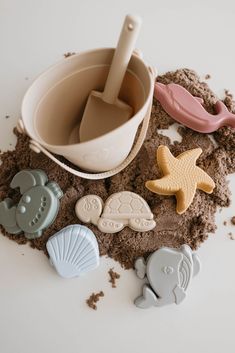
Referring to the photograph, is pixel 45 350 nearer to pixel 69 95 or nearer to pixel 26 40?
pixel 69 95

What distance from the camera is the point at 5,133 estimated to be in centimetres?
81

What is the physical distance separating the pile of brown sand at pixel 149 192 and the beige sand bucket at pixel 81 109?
0.03m

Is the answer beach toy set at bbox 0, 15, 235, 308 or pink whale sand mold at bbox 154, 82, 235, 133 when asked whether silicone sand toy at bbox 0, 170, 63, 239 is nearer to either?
beach toy set at bbox 0, 15, 235, 308

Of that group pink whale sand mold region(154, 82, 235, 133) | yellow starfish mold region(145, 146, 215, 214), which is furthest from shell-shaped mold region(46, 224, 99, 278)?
pink whale sand mold region(154, 82, 235, 133)

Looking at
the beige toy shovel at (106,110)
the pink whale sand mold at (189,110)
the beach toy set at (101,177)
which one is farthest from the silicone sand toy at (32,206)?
the pink whale sand mold at (189,110)

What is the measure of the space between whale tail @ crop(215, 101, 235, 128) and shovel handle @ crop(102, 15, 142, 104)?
19 centimetres

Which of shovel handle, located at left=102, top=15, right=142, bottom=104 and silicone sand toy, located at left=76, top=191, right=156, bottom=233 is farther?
silicone sand toy, located at left=76, top=191, right=156, bottom=233

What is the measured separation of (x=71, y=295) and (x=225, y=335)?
0.27m

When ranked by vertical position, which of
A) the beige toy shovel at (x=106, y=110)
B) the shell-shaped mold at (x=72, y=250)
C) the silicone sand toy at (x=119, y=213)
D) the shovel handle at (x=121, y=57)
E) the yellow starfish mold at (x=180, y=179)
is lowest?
the shell-shaped mold at (x=72, y=250)

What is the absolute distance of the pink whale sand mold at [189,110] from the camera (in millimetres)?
773

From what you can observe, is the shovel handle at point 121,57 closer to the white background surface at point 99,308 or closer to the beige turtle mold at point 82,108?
the beige turtle mold at point 82,108

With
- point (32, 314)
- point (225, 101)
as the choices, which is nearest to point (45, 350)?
point (32, 314)

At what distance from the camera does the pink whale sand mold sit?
0.77 metres

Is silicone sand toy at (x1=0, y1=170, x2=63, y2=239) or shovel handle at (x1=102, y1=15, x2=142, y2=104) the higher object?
shovel handle at (x1=102, y1=15, x2=142, y2=104)
